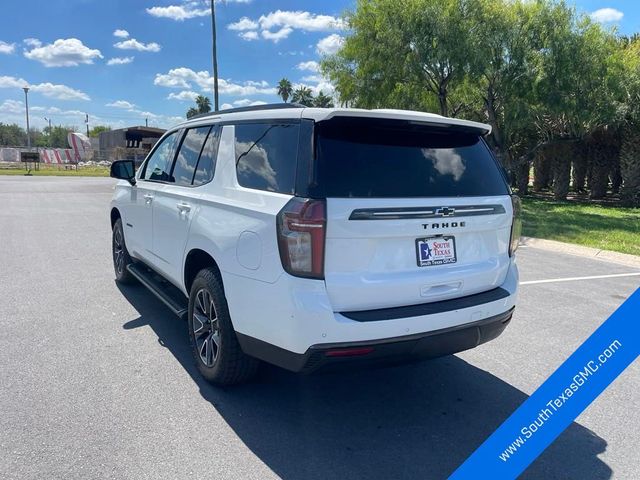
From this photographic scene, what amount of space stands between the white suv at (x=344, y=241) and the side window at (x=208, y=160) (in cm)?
3

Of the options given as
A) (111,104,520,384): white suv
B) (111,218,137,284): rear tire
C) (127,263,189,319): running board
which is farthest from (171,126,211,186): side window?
(111,218,137,284): rear tire

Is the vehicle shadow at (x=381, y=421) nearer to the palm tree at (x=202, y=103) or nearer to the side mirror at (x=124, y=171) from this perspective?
the side mirror at (x=124, y=171)

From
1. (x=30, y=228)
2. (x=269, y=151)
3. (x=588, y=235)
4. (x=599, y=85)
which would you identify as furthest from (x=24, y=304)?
(x=599, y=85)

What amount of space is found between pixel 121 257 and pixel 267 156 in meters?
3.70

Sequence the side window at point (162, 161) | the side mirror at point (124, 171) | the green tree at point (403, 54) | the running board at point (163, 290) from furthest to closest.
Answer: the green tree at point (403, 54), the side mirror at point (124, 171), the side window at point (162, 161), the running board at point (163, 290)

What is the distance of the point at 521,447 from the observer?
2.01 meters

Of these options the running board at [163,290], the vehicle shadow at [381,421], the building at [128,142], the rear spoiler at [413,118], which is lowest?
the vehicle shadow at [381,421]

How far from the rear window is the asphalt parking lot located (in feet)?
4.83

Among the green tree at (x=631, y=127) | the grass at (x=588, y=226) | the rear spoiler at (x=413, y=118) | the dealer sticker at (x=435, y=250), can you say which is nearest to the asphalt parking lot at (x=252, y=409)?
the dealer sticker at (x=435, y=250)

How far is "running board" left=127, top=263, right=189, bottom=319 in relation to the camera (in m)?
4.16

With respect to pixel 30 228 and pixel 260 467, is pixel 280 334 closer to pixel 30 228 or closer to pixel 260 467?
pixel 260 467

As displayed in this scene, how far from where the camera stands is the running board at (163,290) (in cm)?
416

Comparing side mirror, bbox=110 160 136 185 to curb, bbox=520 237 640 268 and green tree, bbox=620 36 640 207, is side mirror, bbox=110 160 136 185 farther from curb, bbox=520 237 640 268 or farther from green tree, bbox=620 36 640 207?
green tree, bbox=620 36 640 207

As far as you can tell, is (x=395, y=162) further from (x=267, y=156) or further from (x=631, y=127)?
(x=631, y=127)
